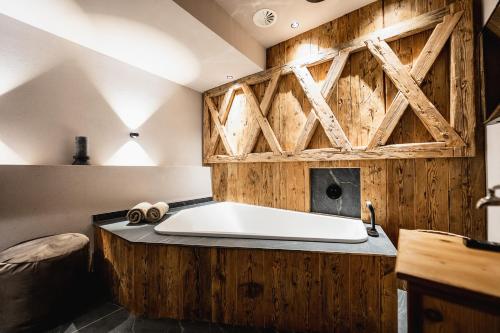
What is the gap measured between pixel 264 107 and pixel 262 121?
18 cm

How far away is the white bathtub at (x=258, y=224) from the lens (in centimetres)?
161

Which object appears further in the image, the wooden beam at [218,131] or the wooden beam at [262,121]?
the wooden beam at [218,131]

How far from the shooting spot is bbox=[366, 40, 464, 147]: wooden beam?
1.63 metres

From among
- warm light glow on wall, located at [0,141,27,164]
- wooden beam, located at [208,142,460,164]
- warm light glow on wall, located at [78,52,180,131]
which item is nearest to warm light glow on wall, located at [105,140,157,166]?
warm light glow on wall, located at [78,52,180,131]

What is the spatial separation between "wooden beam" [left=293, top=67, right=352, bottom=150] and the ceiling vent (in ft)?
1.83

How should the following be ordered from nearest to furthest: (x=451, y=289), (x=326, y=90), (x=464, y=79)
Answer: (x=451, y=289), (x=464, y=79), (x=326, y=90)

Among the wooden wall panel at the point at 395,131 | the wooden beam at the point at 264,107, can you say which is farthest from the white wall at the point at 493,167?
the wooden beam at the point at 264,107

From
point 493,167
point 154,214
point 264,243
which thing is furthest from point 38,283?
point 493,167

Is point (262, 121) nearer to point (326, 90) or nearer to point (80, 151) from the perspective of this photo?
point (326, 90)

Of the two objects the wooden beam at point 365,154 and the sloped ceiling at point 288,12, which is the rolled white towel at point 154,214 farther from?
the sloped ceiling at point 288,12

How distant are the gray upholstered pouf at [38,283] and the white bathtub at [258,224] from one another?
2.16 feet

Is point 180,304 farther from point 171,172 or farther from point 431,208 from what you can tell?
point 431,208

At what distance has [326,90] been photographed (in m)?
2.19

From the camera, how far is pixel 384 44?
6.17ft
